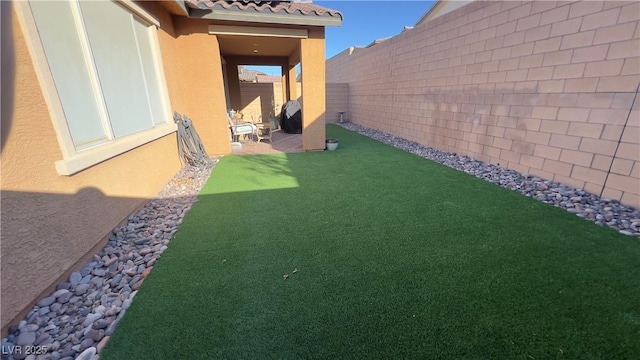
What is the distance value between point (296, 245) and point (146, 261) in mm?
1486

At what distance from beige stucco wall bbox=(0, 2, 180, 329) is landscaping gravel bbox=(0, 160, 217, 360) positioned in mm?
130

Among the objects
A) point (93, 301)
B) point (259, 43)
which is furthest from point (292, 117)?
point (93, 301)

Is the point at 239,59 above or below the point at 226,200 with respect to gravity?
above

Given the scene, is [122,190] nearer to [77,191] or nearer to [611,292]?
[77,191]

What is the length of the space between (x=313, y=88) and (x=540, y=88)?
182 inches

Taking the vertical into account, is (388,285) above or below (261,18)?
below

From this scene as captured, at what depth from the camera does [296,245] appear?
8.84 feet

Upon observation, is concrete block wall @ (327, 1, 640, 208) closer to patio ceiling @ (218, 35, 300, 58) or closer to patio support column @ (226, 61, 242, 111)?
patio ceiling @ (218, 35, 300, 58)

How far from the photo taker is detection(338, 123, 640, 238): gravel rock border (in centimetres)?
302

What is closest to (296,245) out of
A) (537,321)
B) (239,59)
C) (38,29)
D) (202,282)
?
(202,282)

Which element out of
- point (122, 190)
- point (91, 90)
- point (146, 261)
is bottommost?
point (146, 261)

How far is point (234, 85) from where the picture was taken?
11242mm

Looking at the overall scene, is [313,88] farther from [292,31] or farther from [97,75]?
[97,75]

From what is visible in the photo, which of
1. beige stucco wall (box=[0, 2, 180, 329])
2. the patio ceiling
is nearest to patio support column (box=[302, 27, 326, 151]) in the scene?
the patio ceiling
